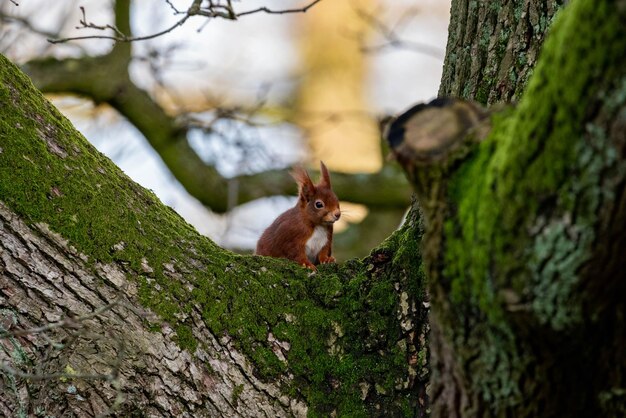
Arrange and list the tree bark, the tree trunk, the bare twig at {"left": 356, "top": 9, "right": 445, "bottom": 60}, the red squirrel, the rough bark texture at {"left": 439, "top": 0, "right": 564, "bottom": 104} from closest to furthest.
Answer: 1. the tree trunk
2. the rough bark texture at {"left": 439, "top": 0, "right": 564, "bottom": 104}
3. the red squirrel
4. the bare twig at {"left": 356, "top": 9, "right": 445, "bottom": 60}
5. the tree bark

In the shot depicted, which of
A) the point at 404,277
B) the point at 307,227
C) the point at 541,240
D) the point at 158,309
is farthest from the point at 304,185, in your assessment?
the point at 541,240

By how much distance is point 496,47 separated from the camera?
2.98 m

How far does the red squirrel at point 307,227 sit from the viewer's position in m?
4.16

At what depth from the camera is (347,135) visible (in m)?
9.06

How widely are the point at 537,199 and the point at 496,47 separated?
1.54 metres

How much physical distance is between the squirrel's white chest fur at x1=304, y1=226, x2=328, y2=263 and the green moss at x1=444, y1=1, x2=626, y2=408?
246cm

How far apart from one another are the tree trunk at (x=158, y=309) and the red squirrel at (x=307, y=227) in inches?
46.7

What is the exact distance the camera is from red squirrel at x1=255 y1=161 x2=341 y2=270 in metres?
4.16

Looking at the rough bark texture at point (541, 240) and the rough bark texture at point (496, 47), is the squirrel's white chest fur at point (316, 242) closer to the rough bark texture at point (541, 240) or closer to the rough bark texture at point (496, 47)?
the rough bark texture at point (496, 47)

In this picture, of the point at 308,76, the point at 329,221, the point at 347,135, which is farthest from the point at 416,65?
the point at 329,221

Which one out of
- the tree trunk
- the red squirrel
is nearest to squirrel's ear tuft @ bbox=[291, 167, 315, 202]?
the red squirrel

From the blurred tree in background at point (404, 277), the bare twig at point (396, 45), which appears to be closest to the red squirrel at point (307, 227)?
the blurred tree in background at point (404, 277)

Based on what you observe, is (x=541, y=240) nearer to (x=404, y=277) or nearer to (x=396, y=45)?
(x=404, y=277)

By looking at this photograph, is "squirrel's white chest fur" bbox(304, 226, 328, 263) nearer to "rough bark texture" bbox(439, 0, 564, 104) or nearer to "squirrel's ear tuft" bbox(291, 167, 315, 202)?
"squirrel's ear tuft" bbox(291, 167, 315, 202)
